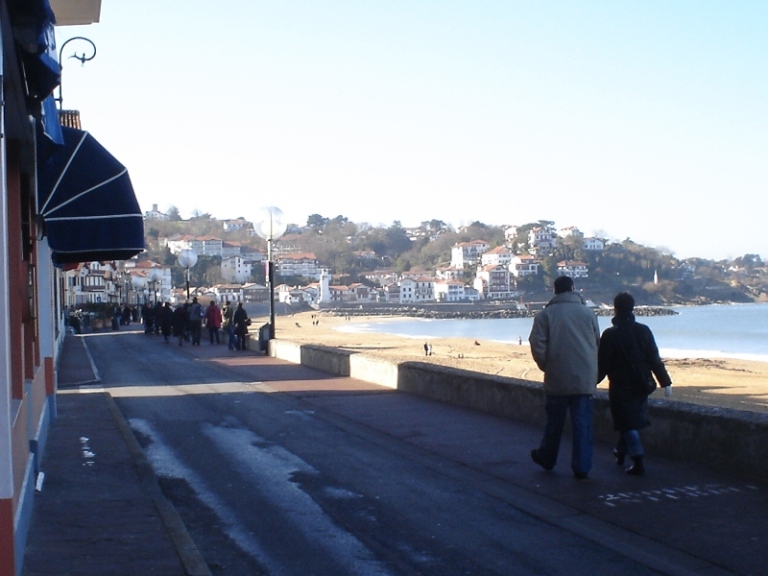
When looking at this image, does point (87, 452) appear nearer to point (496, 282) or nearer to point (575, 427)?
point (575, 427)

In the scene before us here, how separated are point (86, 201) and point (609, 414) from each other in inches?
220

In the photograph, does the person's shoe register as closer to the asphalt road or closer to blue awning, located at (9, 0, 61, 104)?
the asphalt road

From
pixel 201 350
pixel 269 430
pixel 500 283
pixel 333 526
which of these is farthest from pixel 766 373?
pixel 500 283

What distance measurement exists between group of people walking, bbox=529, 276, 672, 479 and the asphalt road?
21.0 inches

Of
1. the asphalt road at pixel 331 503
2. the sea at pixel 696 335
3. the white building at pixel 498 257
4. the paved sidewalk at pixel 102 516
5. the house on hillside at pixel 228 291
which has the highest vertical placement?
the white building at pixel 498 257

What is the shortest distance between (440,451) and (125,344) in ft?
78.1

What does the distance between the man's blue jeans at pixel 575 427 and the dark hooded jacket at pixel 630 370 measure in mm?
304

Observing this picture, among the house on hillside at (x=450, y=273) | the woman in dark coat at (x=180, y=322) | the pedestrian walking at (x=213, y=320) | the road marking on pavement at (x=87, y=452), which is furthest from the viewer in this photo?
the house on hillside at (x=450, y=273)

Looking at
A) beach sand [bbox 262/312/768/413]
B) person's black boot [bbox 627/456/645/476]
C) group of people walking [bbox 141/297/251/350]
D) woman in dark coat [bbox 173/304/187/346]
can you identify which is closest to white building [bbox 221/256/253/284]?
beach sand [bbox 262/312/768/413]

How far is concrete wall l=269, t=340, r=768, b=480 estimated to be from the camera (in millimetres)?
7809

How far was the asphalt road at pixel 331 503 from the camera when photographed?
5875mm

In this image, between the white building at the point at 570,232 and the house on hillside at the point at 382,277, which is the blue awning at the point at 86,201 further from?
the house on hillside at the point at 382,277

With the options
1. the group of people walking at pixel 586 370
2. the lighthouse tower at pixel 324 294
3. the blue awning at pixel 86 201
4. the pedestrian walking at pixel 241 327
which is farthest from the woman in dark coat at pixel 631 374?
the lighthouse tower at pixel 324 294

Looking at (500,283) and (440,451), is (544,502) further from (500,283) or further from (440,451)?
Answer: (500,283)
